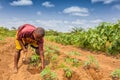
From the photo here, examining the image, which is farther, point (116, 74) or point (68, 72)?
point (116, 74)

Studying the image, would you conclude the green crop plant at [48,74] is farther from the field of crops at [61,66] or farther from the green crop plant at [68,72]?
the green crop plant at [68,72]

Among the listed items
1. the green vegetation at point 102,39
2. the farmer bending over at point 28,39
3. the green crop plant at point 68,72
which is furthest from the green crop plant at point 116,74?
the green vegetation at point 102,39

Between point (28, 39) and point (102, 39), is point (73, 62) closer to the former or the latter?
point (28, 39)

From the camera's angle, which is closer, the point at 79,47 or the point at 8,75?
the point at 8,75

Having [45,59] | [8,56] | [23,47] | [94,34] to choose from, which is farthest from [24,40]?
[94,34]

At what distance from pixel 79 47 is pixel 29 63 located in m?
4.06

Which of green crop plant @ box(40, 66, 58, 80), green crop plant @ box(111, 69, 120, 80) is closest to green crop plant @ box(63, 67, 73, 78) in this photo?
green crop plant @ box(40, 66, 58, 80)

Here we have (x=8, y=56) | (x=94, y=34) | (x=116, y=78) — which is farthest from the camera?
(x=94, y=34)

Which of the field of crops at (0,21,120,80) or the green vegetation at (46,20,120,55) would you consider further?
the green vegetation at (46,20,120,55)

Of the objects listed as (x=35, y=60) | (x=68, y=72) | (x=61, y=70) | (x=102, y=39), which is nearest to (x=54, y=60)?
(x=35, y=60)

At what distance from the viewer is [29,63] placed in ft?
24.4

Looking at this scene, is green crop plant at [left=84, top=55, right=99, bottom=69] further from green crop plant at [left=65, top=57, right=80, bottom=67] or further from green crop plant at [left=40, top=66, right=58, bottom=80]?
green crop plant at [left=40, top=66, right=58, bottom=80]

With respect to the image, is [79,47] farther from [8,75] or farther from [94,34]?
[8,75]

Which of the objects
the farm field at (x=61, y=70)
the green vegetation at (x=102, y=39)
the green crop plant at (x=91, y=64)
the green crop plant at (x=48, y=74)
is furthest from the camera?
the green vegetation at (x=102, y=39)
